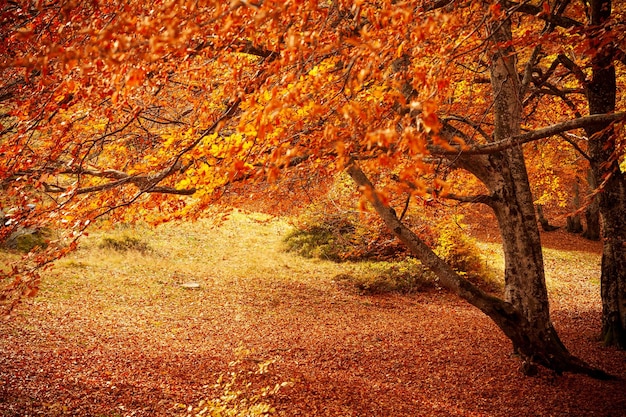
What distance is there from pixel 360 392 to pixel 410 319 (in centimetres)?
469

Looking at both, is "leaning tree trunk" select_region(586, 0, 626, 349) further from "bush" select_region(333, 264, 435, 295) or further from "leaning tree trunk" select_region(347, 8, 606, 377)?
"bush" select_region(333, 264, 435, 295)

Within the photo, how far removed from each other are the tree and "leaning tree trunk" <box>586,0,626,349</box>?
1086mm

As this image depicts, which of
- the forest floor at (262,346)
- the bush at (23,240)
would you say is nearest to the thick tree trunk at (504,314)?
the forest floor at (262,346)

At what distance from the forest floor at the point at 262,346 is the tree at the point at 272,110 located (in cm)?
110

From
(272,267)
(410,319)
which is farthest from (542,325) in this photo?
(272,267)

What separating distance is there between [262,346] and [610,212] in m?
6.14

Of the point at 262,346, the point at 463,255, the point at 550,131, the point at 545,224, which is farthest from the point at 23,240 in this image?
the point at 545,224

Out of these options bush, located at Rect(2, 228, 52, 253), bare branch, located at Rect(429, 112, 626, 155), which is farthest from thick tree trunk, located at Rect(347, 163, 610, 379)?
bush, located at Rect(2, 228, 52, 253)

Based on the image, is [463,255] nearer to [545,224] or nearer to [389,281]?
[389,281]

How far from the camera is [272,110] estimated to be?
2896mm

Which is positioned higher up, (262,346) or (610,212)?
(610,212)

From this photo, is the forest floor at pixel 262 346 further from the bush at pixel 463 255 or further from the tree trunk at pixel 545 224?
the tree trunk at pixel 545 224

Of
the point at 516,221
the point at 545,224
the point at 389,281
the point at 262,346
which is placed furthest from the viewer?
the point at 545,224

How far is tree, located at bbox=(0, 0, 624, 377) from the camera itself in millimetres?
3379
